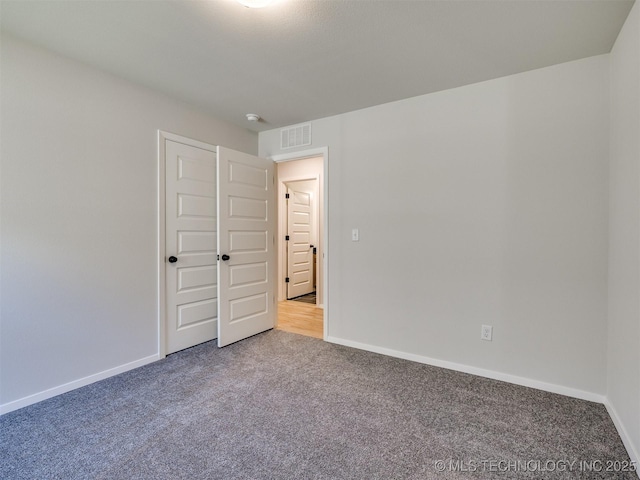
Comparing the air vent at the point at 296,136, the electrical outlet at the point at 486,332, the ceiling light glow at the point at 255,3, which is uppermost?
the ceiling light glow at the point at 255,3

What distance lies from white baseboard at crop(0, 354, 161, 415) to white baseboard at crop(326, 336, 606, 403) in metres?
1.80

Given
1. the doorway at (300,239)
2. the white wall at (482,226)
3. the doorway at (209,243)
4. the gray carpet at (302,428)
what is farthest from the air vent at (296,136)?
the gray carpet at (302,428)

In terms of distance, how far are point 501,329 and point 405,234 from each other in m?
1.08

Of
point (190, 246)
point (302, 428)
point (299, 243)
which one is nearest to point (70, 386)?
point (190, 246)

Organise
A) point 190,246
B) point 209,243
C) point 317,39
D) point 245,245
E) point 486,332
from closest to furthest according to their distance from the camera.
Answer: point 317,39, point 486,332, point 190,246, point 209,243, point 245,245

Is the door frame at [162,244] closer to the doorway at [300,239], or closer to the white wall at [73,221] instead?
the white wall at [73,221]

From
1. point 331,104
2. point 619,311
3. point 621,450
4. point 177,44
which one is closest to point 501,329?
point 619,311

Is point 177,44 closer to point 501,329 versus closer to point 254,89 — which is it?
point 254,89

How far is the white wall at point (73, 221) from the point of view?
1990 mm

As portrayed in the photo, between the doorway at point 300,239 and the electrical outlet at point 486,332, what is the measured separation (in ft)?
6.84

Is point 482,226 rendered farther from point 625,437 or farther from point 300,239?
point 300,239

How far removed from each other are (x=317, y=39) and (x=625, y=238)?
218 centimetres

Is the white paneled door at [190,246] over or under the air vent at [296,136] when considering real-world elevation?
under

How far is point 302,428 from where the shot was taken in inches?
72.1
